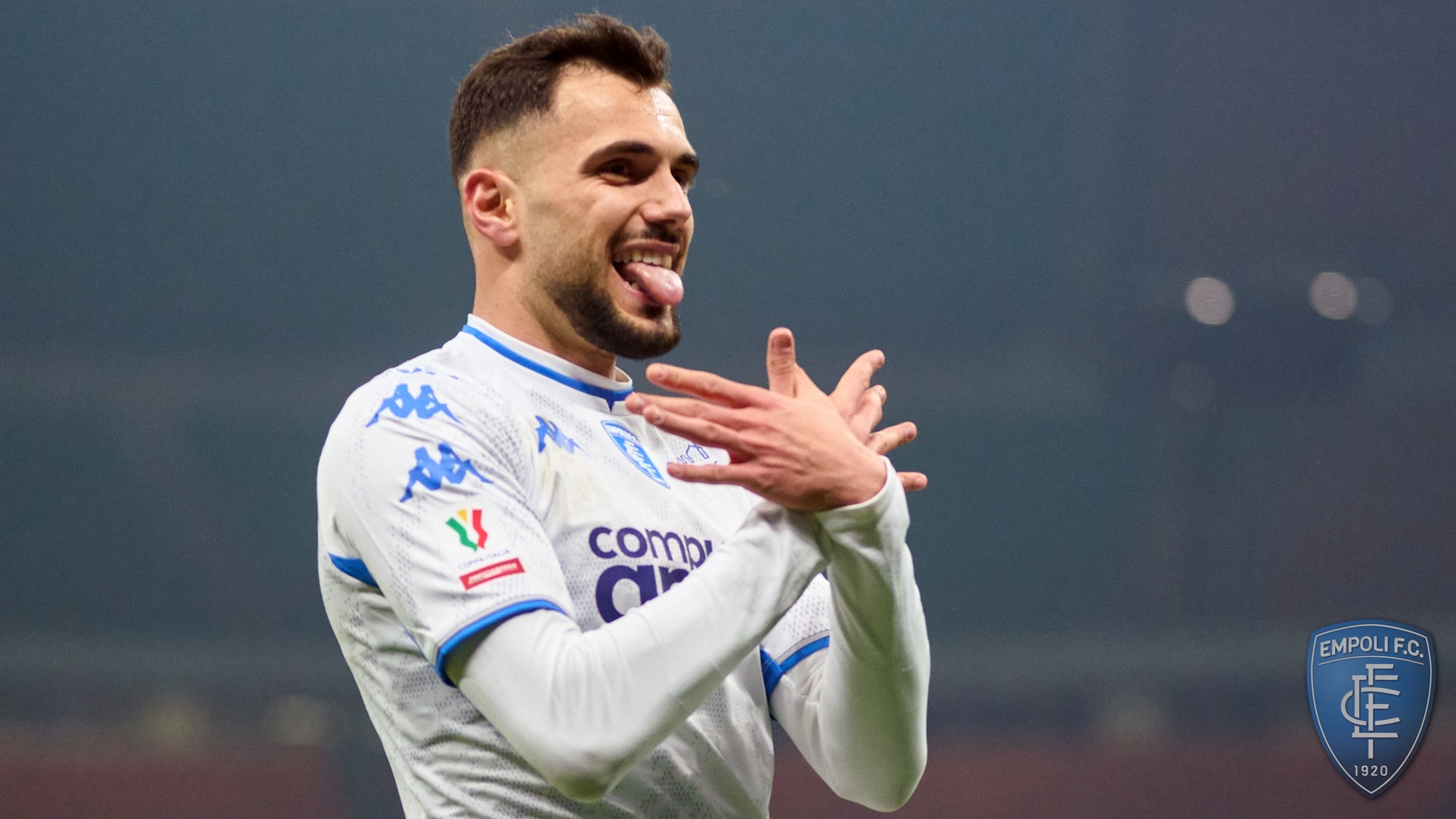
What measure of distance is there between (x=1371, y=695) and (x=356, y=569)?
259 centimetres

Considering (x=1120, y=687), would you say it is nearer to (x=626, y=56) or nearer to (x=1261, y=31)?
(x=1261, y=31)

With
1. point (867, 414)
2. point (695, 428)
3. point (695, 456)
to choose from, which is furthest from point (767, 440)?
point (695, 456)

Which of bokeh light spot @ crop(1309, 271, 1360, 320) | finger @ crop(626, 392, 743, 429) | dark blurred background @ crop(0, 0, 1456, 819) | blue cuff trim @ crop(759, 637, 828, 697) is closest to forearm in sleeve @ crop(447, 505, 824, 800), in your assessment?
finger @ crop(626, 392, 743, 429)

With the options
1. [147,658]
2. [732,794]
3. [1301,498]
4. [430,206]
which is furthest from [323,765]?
[1301,498]

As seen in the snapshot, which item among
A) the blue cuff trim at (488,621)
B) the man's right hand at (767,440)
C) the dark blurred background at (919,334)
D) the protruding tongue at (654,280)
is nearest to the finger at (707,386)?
the man's right hand at (767,440)

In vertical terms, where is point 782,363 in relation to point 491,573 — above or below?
above

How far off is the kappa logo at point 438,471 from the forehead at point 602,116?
17.1 inches

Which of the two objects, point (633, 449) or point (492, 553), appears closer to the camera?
point (492, 553)

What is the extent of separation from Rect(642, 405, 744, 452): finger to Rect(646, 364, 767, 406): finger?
28mm

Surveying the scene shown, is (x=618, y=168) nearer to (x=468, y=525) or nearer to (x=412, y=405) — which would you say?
(x=412, y=405)

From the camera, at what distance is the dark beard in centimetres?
145

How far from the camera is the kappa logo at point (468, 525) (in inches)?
44.4

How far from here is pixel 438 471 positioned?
3.85 feet

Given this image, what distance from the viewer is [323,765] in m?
2.85
